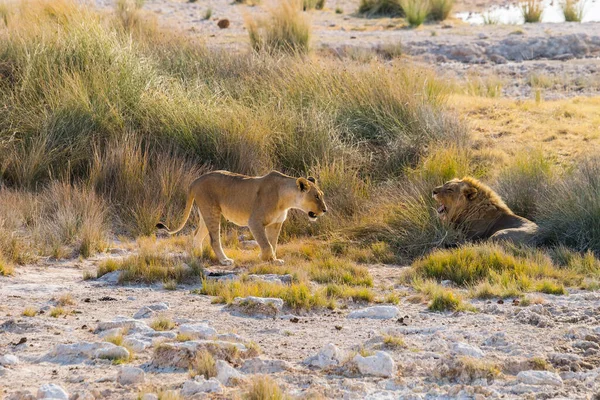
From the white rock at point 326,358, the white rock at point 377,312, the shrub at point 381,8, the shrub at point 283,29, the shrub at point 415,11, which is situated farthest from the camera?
the shrub at point 381,8

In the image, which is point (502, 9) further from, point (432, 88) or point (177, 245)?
point (177, 245)

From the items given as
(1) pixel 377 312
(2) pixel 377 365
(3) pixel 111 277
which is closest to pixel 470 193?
(1) pixel 377 312

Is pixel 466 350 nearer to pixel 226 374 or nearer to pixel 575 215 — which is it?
pixel 226 374

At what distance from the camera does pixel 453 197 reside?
1163 cm

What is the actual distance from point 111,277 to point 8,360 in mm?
2977

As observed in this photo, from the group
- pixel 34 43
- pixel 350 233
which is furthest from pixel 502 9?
pixel 350 233

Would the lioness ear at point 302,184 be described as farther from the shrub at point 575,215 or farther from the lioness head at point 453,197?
the shrub at point 575,215

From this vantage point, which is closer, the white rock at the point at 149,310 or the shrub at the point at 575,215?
the white rock at the point at 149,310

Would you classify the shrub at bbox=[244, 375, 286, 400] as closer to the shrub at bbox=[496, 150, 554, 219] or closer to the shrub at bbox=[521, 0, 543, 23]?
the shrub at bbox=[496, 150, 554, 219]

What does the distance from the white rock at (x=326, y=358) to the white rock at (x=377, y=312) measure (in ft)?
4.50

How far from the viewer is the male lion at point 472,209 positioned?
38.0 feet

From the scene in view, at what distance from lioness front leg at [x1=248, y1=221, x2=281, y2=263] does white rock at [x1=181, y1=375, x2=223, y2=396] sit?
155 inches

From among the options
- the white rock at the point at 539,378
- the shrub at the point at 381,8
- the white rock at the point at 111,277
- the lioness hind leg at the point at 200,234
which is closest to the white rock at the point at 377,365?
the white rock at the point at 539,378

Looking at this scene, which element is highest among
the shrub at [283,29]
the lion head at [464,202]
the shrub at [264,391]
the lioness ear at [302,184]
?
the shrub at [283,29]
